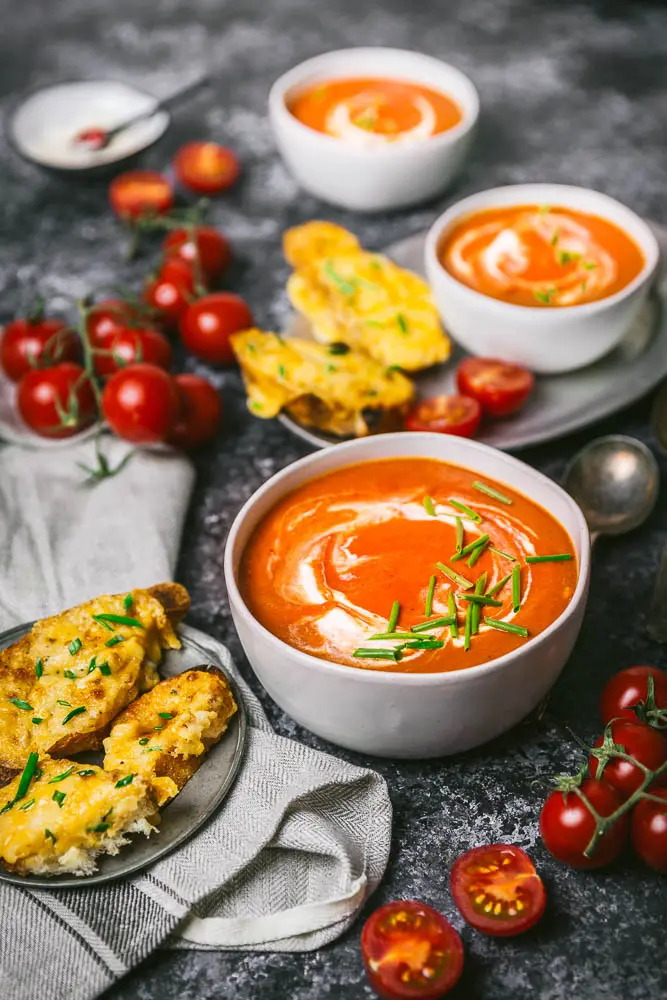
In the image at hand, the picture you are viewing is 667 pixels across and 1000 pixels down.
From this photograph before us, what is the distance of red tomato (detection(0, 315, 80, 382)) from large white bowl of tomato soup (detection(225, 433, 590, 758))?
1.10 meters

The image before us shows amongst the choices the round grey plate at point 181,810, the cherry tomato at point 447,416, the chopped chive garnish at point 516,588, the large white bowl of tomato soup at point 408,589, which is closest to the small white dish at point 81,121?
the cherry tomato at point 447,416

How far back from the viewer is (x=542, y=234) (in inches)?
129

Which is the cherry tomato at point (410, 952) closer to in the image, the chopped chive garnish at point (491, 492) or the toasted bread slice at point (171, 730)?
the toasted bread slice at point (171, 730)

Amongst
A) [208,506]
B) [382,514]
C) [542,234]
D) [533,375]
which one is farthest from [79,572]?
[542,234]

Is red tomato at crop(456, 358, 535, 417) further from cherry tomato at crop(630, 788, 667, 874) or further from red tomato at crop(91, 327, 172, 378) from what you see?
cherry tomato at crop(630, 788, 667, 874)

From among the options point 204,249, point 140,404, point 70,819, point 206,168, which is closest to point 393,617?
point 70,819

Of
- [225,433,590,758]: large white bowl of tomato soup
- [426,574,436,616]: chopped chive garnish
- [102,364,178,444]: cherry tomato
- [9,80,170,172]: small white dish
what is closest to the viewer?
[225,433,590,758]: large white bowl of tomato soup

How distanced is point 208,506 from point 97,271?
128 centimetres

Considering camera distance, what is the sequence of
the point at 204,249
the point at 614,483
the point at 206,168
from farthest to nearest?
the point at 206,168 → the point at 204,249 → the point at 614,483

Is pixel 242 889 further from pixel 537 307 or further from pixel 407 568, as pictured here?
pixel 537 307

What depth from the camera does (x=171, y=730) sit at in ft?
7.30

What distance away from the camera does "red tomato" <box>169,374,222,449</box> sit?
3.12 meters

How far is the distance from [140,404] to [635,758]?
60.7 inches

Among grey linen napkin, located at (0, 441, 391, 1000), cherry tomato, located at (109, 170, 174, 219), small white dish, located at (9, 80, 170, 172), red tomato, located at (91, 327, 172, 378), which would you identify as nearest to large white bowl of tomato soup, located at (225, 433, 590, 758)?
grey linen napkin, located at (0, 441, 391, 1000)
